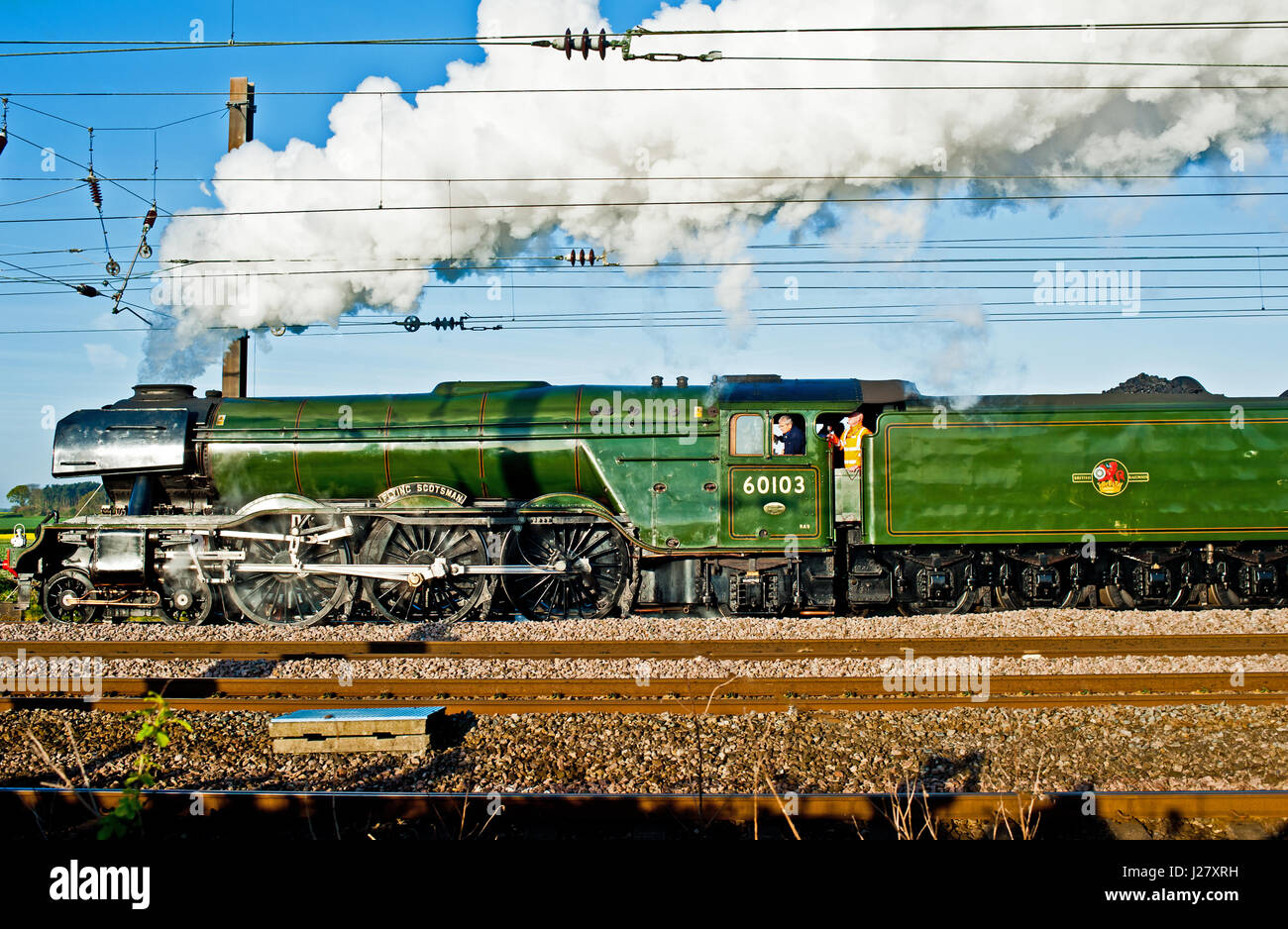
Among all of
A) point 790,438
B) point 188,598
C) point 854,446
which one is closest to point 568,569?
point 790,438

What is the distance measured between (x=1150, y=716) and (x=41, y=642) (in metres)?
10.8

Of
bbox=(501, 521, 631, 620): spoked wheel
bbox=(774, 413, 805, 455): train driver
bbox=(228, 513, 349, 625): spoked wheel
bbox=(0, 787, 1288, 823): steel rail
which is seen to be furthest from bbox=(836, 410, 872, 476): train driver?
bbox=(0, 787, 1288, 823): steel rail

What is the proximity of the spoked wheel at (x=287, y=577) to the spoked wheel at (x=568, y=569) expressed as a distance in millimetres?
2144

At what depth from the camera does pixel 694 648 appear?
889 centimetres

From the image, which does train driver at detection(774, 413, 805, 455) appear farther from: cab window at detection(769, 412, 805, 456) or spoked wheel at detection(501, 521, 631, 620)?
spoked wheel at detection(501, 521, 631, 620)

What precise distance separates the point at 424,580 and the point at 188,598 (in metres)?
3.13

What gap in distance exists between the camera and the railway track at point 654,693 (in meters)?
6.72

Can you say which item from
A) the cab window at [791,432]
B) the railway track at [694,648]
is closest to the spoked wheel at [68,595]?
the railway track at [694,648]

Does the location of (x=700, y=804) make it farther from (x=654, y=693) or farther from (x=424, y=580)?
(x=424, y=580)

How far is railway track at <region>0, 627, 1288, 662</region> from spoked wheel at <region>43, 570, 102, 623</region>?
6.00 feet

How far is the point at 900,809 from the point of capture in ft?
14.1
